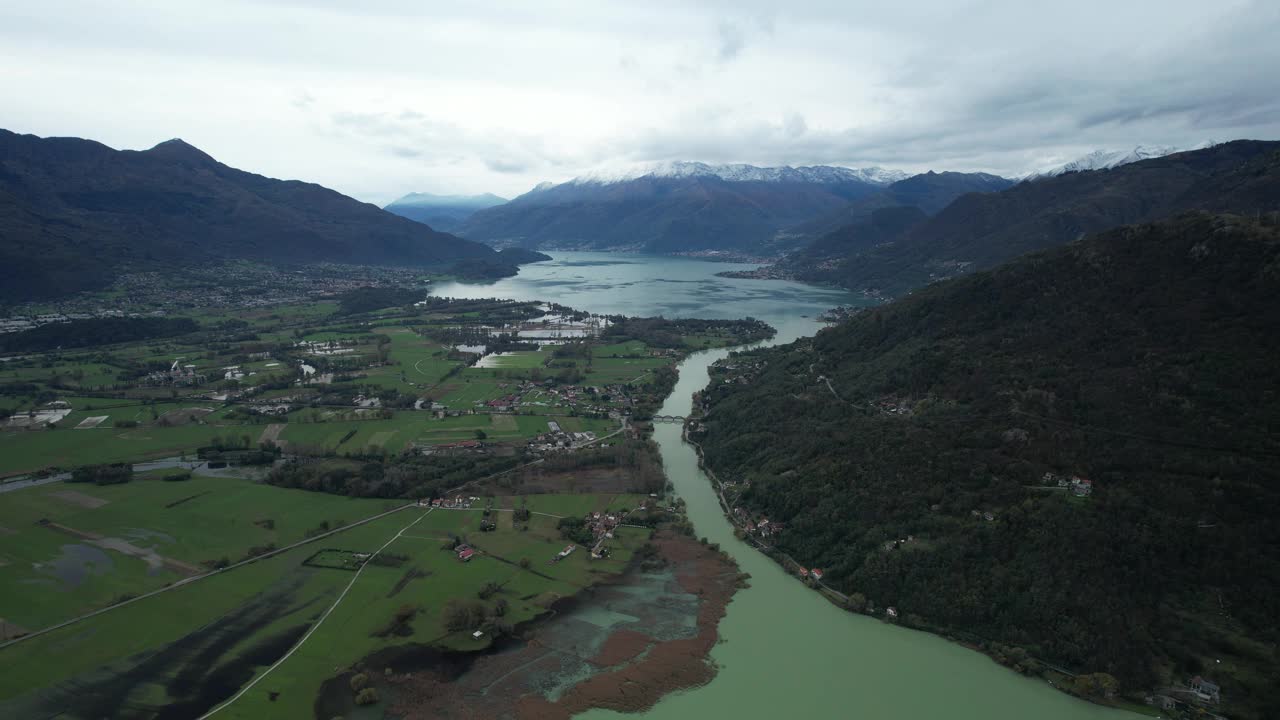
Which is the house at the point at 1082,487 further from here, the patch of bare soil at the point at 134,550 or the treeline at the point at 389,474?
the patch of bare soil at the point at 134,550

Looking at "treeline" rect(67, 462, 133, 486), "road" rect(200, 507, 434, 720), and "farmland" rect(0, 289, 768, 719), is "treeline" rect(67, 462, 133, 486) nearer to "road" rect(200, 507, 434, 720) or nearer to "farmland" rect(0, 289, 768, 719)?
"farmland" rect(0, 289, 768, 719)

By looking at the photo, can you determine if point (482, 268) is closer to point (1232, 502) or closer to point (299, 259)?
point (299, 259)

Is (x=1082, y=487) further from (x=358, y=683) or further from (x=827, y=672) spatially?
(x=358, y=683)

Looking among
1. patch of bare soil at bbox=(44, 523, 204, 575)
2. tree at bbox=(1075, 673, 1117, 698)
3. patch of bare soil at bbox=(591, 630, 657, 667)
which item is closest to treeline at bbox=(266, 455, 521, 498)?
patch of bare soil at bbox=(44, 523, 204, 575)

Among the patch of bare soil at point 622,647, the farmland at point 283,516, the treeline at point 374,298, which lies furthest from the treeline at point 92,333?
the patch of bare soil at point 622,647

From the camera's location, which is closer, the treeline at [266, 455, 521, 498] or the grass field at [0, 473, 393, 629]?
the grass field at [0, 473, 393, 629]

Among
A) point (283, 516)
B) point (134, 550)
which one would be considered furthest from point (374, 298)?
point (134, 550)
